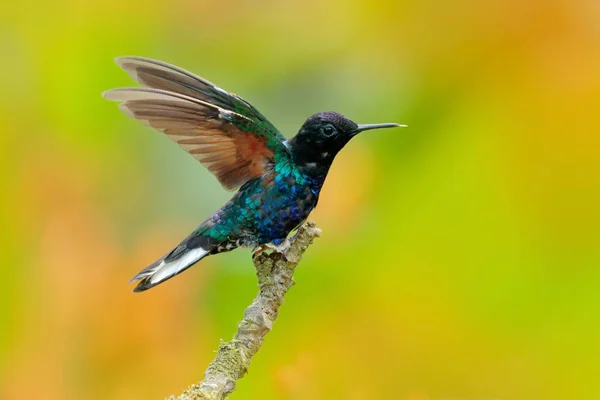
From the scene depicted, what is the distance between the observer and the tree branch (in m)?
0.98

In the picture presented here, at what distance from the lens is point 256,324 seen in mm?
1105

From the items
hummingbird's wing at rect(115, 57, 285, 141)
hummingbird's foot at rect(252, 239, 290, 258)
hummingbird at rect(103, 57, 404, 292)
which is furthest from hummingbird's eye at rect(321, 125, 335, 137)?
hummingbird's foot at rect(252, 239, 290, 258)

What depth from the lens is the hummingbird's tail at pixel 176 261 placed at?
1.47 m

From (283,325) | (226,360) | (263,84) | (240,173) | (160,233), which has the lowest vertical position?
(226,360)

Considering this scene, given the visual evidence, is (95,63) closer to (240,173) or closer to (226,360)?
(240,173)

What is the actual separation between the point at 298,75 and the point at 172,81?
3.57ft

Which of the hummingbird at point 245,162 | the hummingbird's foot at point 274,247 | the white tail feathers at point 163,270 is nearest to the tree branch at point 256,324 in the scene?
the hummingbird's foot at point 274,247

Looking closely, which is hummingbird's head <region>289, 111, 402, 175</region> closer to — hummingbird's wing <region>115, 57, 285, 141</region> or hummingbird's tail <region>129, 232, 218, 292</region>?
hummingbird's wing <region>115, 57, 285, 141</region>

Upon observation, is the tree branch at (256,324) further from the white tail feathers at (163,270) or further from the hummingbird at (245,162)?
the white tail feathers at (163,270)

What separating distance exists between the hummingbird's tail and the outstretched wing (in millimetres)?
135

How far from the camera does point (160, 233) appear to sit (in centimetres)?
216

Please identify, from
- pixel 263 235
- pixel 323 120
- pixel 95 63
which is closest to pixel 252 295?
pixel 263 235

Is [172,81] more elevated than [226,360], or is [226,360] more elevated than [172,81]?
[172,81]

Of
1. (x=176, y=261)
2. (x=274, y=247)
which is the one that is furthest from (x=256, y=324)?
(x=176, y=261)
